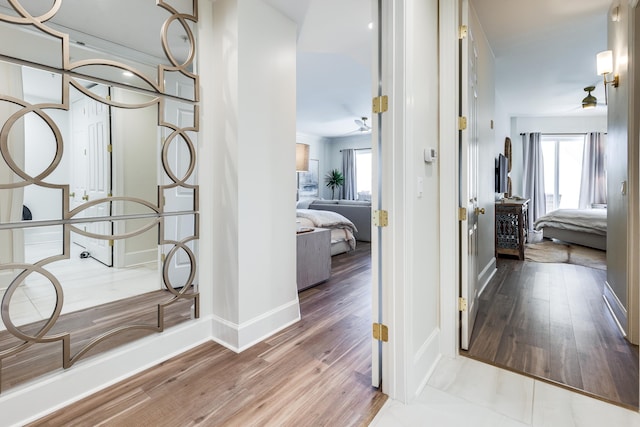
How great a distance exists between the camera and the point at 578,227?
5422mm

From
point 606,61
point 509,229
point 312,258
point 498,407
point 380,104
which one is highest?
point 606,61

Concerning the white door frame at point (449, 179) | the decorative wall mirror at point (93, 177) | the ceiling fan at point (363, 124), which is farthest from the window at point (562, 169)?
the decorative wall mirror at point (93, 177)

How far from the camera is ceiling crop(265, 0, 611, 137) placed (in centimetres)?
260

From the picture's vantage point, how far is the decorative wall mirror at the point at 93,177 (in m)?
1.45

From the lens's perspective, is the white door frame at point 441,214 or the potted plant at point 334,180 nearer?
the white door frame at point 441,214

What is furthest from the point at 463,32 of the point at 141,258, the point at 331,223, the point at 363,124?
the point at 363,124

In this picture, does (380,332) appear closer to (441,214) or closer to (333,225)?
(441,214)

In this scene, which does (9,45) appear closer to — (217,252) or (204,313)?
(217,252)

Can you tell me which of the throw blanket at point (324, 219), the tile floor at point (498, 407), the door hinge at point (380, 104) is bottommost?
the tile floor at point (498, 407)

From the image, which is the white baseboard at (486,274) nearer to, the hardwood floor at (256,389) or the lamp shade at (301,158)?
the hardwood floor at (256,389)

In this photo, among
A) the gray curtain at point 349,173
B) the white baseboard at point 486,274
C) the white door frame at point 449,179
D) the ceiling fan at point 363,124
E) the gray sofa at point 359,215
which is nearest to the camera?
the white door frame at point 449,179

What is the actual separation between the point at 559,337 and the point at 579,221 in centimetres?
423

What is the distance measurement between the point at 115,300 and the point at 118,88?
124 centimetres

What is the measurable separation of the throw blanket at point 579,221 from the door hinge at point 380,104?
17.8 feet
